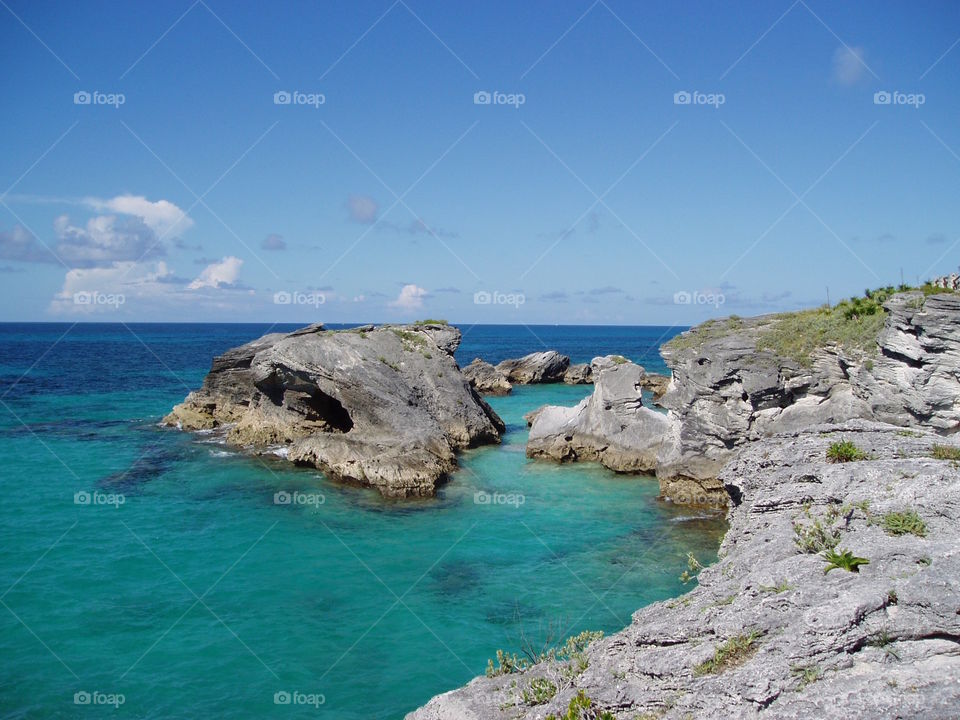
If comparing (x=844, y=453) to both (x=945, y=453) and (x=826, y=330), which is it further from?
(x=826, y=330)

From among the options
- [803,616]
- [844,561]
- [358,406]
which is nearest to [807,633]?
[803,616]

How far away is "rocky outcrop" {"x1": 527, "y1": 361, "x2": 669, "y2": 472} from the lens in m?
35.8

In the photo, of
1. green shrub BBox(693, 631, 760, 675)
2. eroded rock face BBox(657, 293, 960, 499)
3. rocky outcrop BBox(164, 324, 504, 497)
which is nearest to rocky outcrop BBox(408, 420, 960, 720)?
green shrub BBox(693, 631, 760, 675)

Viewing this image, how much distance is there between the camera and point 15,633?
18859 millimetres

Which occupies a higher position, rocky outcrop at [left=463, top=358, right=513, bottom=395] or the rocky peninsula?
rocky outcrop at [left=463, top=358, right=513, bottom=395]

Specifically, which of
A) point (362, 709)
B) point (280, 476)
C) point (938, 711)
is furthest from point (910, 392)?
point (280, 476)

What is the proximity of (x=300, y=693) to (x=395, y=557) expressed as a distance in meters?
8.27

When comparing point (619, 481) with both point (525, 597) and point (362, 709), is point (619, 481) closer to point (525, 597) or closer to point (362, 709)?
point (525, 597)

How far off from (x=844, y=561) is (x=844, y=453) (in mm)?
4997

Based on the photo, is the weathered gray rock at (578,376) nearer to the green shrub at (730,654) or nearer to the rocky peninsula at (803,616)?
the rocky peninsula at (803,616)

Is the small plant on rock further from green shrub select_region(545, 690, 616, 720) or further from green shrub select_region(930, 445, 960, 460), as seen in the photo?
green shrub select_region(930, 445, 960, 460)

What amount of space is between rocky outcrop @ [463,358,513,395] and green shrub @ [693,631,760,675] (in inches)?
2341

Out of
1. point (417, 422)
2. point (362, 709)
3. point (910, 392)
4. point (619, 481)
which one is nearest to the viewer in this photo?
point (362, 709)

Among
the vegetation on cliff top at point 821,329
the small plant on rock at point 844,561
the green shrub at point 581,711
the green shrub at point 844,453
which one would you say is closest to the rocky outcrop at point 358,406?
the vegetation on cliff top at point 821,329
